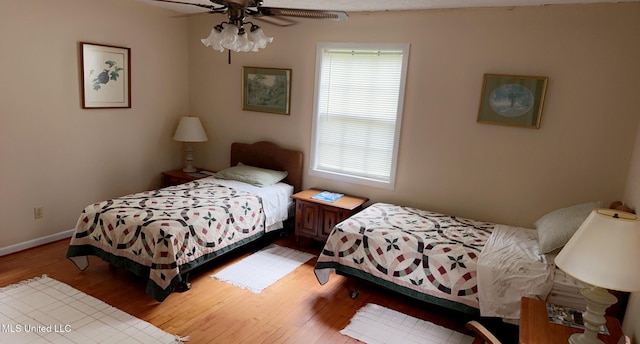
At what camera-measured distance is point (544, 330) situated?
1.81 meters

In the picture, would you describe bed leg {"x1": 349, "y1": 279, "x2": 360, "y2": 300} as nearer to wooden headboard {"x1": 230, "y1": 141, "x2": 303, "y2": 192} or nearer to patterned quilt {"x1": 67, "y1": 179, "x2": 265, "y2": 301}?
patterned quilt {"x1": 67, "y1": 179, "x2": 265, "y2": 301}

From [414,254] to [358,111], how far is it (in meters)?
1.69

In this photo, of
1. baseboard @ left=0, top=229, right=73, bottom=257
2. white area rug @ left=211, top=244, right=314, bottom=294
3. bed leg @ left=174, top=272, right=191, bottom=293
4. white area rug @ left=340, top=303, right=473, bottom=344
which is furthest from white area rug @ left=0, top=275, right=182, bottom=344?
white area rug @ left=340, top=303, right=473, bottom=344

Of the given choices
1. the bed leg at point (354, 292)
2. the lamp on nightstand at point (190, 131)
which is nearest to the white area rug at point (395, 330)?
the bed leg at point (354, 292)

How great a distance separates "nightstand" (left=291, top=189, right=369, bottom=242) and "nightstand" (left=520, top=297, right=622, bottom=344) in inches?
74.6

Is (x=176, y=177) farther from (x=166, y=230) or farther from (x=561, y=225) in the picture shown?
(x=561, y=225)

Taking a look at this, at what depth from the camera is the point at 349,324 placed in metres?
2.74

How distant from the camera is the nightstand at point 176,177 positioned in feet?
14.8

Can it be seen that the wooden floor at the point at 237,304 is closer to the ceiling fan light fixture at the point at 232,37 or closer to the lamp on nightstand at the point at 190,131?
the lamp on nightstand at the point at 190,131

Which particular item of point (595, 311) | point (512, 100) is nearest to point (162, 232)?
point (595, 311)

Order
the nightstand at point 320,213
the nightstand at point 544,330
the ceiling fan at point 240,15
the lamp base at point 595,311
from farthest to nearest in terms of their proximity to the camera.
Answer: the nightstand at point 320,213, the ceiling fan at point 240,15, the nightstand at point 544,330, the lamp base at point 595,311

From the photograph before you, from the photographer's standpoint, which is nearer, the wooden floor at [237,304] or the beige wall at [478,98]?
the wooden floor at [237,304]

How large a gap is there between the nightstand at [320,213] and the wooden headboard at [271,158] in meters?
0.36

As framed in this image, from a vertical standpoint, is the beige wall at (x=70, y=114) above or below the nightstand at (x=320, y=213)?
above
